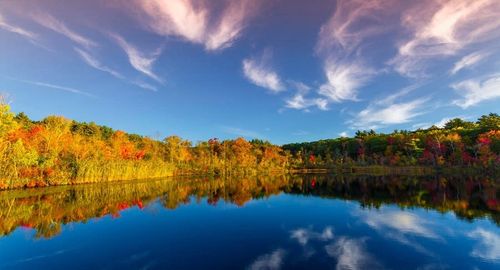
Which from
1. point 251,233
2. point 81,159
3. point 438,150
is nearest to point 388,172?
point 438,150

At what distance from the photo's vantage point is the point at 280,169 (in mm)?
45094

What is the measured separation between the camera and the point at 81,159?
23.0 meters

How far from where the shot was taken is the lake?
625cm

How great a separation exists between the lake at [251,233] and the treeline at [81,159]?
16.5 ft

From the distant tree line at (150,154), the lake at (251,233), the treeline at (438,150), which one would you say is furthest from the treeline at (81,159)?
the treeline at (438,150)

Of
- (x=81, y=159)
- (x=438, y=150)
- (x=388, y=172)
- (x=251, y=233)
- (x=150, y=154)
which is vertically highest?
(x=150, y=154)

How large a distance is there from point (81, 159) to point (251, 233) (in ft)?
64.5

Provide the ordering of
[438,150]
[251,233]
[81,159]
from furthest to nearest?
[438,150]
[81,159]
[251,233]

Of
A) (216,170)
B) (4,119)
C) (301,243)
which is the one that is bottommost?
(301,243)

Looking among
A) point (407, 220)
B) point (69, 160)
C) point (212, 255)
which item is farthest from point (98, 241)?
point (69, 160)

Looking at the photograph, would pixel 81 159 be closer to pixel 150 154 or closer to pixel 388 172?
pixel 150 154

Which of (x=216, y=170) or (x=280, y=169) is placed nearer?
(x=216, y=170)

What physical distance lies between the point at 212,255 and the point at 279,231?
9.50 ft

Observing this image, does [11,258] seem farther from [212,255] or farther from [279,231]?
[279,231]
